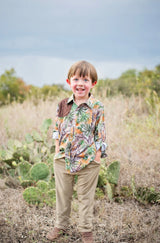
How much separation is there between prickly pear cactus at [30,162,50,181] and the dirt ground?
0.29m

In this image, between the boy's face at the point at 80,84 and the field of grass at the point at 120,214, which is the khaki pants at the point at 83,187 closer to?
the field of grass at the point at 120,214

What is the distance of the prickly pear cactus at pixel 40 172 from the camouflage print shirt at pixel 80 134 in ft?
3.21

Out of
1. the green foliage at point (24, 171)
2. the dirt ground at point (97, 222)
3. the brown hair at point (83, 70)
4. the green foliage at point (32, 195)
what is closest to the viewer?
the brown hair at point (83, 70)

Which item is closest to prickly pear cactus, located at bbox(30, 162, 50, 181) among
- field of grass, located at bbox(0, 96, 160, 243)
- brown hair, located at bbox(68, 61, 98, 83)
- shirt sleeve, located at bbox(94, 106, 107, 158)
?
field of grass, located at bbox(0, 96, 160, 243)

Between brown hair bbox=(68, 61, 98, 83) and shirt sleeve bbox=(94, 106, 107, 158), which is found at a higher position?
brown hair bbox=(68, 61, 98, 83)

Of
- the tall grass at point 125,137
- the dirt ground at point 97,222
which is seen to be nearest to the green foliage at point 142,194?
the dirt ground at point 97,222

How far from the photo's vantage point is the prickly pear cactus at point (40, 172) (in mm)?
3047

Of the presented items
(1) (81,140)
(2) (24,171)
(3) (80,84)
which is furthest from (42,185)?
(3) (80,84)

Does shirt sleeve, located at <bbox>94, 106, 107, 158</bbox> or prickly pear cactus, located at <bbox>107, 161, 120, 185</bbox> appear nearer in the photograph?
shirt sleeve, located at <bbox>94, 106, 107, 158</bbox>

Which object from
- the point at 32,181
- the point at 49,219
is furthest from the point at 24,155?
the point at 49,219

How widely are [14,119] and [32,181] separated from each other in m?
3.09

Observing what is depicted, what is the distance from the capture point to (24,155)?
361cm

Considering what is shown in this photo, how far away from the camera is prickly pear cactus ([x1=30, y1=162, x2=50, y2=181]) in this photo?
10.00 feet

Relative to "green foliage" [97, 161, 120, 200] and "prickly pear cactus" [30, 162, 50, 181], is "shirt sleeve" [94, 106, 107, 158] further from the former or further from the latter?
"prickly pear cactus" [30, 162, 50, 181]
